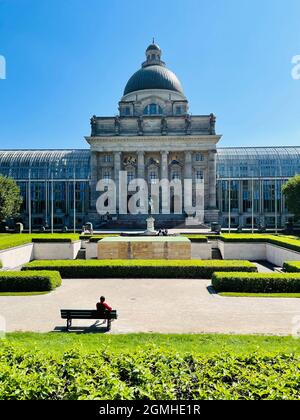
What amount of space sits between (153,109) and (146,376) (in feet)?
242

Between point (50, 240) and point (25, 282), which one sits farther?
point (50, 240)

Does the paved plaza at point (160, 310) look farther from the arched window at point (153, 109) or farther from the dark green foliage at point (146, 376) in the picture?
the arched window at point (153, 109)

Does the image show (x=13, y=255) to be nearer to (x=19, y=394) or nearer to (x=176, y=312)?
(x=176, y=312)

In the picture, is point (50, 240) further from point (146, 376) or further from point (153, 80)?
point (153, 80)

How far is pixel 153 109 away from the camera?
74.2m

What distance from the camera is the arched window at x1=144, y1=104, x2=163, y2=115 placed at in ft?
243

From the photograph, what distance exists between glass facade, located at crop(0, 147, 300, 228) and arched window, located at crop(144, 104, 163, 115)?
15.2m

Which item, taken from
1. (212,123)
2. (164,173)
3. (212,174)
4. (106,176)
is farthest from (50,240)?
(212,123)

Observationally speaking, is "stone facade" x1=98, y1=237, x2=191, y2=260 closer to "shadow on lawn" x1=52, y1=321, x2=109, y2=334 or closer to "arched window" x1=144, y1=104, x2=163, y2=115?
"shadow on lawn" x1=52, y1=321, x2=109, y2=334

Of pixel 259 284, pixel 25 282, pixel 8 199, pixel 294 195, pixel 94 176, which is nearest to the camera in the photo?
pixel 259 284

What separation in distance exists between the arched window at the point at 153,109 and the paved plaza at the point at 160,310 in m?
62.0

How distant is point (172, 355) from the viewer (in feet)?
21.4

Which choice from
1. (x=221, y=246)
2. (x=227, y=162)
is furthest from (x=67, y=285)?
(x=227, y=162)
